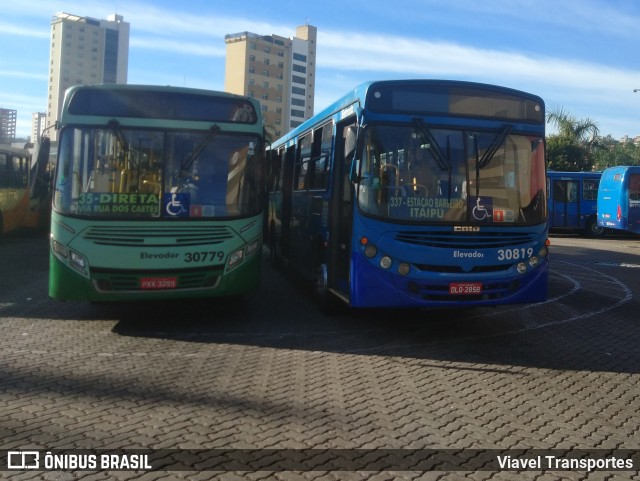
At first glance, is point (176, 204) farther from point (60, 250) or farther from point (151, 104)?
point (60, 250)

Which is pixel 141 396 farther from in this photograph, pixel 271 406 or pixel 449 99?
pixel 449 99

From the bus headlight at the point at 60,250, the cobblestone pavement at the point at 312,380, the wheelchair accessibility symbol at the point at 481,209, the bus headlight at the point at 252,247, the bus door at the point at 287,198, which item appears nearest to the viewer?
the cobblestone pavement at the point at 312,380

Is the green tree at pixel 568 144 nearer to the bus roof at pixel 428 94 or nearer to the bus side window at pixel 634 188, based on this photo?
the bus side window at pixel 634 188

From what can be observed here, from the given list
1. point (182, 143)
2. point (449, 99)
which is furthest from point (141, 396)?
point (449, 99)

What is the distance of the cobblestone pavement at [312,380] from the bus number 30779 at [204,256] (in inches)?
38.7

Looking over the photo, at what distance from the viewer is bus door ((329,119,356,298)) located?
8.39m

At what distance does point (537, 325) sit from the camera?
9352 millimetres

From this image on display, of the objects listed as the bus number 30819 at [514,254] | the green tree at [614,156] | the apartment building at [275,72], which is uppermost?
the apartment building at [275,72]

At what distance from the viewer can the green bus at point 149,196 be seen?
8.16 meters

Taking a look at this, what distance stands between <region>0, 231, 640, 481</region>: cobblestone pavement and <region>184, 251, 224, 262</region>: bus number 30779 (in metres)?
0.98

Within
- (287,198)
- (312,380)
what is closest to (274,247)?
(287,198)

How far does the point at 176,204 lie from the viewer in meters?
8.45

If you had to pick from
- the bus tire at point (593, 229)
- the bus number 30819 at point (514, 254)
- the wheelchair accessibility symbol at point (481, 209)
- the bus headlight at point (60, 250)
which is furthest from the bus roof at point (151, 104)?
the bus tire at point (593, 229)

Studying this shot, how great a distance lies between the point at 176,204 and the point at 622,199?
22.3 m
